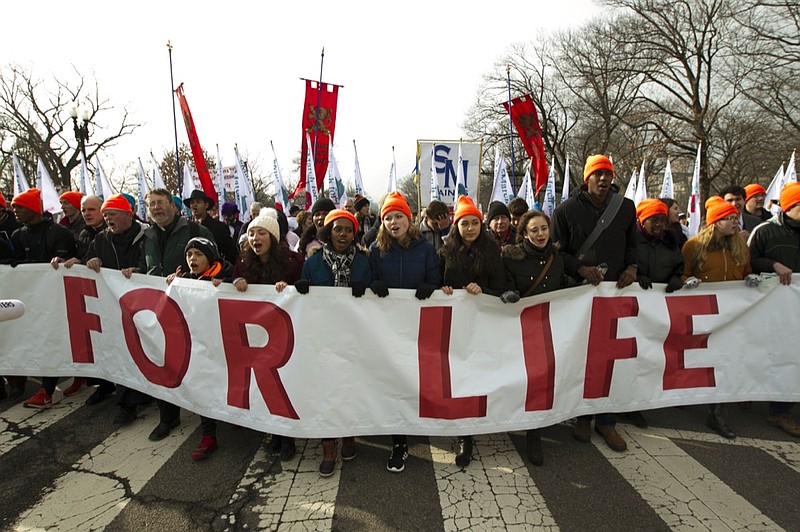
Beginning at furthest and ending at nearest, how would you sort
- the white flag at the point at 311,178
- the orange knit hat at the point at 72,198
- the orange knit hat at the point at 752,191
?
1. the white flag at the point at 311,178
2. the orange knit hat at the point at 752,191
3. the orange knit hat at the point at 72,198

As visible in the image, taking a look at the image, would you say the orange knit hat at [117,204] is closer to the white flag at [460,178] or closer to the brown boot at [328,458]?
the brown boot at [328,458]

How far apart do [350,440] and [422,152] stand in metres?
7.43

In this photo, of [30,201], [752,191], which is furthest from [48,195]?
[752,191]

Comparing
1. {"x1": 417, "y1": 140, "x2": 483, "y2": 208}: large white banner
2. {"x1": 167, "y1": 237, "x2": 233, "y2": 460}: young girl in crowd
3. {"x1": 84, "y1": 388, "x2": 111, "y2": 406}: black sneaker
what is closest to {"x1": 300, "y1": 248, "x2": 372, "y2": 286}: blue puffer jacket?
{"x1": 167, "y1": 237, "x2": 233, "y2": 460}: young girl in crowd

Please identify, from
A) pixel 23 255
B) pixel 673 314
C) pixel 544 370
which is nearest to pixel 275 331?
pixel 544 370

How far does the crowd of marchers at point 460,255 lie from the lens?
339 centimetres

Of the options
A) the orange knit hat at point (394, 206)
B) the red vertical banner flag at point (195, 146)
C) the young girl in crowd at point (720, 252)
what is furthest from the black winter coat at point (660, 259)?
the red vertical banner flag at point (195, 146)

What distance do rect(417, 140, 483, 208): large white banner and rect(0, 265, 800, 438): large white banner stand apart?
6255 millimetres

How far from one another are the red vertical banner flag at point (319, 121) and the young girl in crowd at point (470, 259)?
318 inches

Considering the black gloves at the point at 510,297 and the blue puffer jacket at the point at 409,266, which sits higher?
the blue puffer jacket at the point at 409,266

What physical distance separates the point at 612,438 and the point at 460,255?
1894mm

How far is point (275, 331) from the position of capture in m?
3.33

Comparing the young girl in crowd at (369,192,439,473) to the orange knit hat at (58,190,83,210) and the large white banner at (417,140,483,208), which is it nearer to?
the orange knit hat at (58,190,83,210)

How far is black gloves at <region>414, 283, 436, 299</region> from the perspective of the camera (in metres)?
3.22
